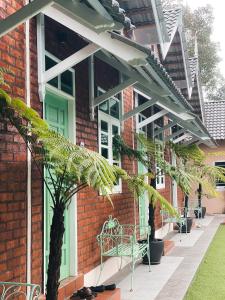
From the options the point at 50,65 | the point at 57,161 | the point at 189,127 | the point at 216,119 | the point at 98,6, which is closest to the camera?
the point at 57,161

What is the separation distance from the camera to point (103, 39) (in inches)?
173

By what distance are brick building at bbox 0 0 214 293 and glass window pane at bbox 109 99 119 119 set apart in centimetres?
5

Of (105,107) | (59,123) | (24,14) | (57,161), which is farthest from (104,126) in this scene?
(24,14)

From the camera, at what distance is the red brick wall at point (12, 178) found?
4.18m

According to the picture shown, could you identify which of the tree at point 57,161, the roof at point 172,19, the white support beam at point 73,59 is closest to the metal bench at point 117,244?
the tree at point 57,161

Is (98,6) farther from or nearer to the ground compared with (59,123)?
farther from the ground

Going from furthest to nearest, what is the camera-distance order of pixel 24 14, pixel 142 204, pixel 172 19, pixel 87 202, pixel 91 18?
pixel 172 19 → pixel 142 204 → pixel 87 202 → pixel 91 18 → pixel 24 14

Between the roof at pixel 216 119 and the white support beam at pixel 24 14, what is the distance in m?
18.5

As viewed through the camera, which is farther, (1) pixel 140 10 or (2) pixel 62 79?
(1) pixel 140 10

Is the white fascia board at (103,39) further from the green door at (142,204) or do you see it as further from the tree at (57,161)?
the green door at (142,204)

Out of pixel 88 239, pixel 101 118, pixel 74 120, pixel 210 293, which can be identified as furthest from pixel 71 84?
pixel 210 293

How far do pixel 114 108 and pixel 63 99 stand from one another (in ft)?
8.00

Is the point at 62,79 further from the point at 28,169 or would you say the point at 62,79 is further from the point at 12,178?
the point at 12,178

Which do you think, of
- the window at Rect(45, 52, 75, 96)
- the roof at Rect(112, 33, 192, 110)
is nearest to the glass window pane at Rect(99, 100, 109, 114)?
the roof at Rect(112, 33, 192, 110)
